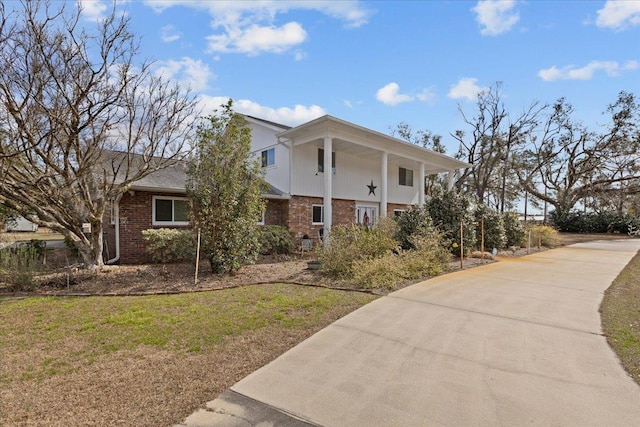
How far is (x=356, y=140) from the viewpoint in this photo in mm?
14664

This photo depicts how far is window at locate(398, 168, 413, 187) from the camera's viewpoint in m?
20.6

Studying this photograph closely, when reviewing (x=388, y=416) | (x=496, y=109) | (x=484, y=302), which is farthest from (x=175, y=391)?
(x=496, y=109)

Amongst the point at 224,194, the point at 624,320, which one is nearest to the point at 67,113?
the point at 224,194

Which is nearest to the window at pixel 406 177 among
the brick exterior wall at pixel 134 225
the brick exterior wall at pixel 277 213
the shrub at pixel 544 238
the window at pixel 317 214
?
the window at pixel 317 214

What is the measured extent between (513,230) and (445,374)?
14.2 metres

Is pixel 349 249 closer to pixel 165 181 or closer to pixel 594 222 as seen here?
pixel 165 181

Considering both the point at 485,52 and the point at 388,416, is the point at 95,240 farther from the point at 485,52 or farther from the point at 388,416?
the point at 485,52

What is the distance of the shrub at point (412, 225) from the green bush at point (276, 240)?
4572 mm

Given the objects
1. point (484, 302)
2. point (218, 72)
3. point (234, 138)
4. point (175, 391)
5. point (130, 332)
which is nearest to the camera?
point (175, 391)

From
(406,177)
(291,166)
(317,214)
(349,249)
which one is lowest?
(349,249)

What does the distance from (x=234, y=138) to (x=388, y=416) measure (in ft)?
25.1

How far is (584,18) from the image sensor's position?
29.1 ft

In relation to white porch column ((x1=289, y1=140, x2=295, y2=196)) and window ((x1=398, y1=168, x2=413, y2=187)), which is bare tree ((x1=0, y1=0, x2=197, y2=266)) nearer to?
white porch column ((x1=289, y1=140, x2=295, y2=196))

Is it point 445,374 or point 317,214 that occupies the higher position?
point 317,214
